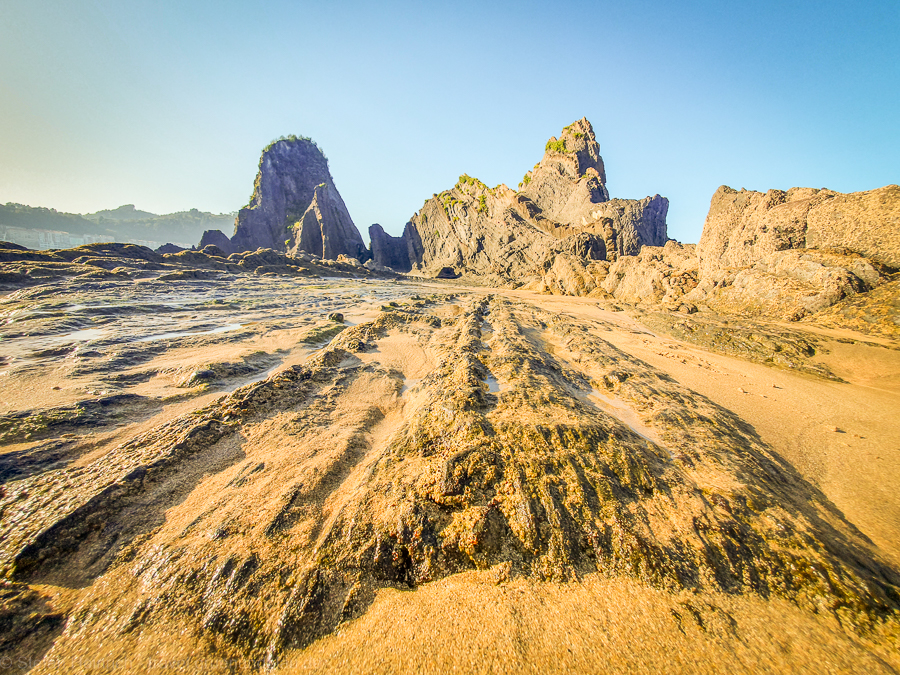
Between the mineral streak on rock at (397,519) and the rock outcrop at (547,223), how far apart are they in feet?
68.6

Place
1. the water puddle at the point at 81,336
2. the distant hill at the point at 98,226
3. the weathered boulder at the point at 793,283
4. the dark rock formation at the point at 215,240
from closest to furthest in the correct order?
the water puddle at the point at 81,336 < the weathered boulder at the point at 793,283 < the dark rock formation at the point at 215,240 < the distant hill at the point at 98,226

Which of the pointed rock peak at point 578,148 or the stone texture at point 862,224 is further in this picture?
the pointed rock peak at point 578,148

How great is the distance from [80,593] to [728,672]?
3709mm

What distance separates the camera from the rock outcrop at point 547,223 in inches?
1137

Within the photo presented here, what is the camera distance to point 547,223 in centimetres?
3469

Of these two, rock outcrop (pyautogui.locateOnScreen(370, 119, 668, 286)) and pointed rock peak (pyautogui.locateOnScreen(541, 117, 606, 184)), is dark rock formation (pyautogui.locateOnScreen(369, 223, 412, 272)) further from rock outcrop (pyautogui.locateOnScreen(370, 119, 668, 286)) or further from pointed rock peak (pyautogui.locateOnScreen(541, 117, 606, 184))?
pointed rock peak (pyautogui.locateOnScreen(541, 117, 606, 184))

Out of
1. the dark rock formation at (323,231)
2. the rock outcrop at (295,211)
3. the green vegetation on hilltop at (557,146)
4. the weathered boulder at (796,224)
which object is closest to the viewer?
the weathered boulder at (796,224)

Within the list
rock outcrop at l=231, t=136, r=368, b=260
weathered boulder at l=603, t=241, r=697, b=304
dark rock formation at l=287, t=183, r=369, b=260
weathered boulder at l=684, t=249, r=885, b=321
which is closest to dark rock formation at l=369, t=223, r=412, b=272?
A: rock outcrop at l=231, t=136, r=368, b=260

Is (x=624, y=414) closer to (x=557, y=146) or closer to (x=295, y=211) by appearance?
(x=557, y=146)

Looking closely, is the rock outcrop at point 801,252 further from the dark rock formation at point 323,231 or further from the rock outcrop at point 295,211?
the rock outcrop at point 295,211

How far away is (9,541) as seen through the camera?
2.07 m

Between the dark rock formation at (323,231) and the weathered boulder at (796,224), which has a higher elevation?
the dark rock formation at (323,231)

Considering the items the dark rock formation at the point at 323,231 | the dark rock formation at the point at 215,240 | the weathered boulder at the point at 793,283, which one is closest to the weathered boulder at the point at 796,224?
the weathered boulder at the point at 793,283

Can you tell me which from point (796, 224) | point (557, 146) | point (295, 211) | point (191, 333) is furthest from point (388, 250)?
point (796, 224)
